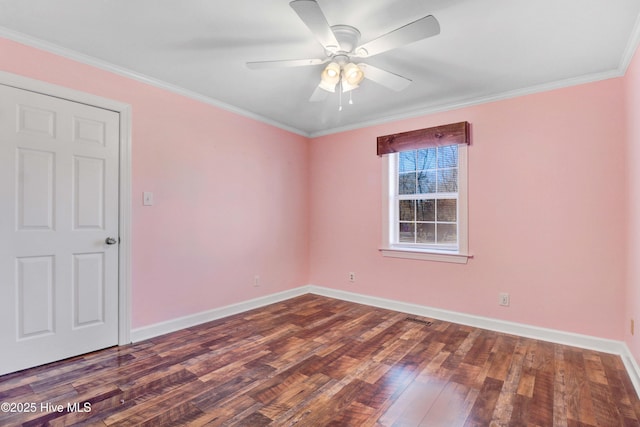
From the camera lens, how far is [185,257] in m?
3.10

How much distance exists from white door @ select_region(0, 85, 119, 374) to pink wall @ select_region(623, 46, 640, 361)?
12.8 feet

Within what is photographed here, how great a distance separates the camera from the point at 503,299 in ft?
9.98

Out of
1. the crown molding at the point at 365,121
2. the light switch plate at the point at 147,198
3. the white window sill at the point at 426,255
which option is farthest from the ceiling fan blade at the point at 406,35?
the white window sill at the point at 426,255

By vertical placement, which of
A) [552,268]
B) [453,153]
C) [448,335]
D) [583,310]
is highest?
[453,153]

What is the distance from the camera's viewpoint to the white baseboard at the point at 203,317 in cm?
280

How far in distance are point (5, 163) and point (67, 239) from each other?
2.10ft

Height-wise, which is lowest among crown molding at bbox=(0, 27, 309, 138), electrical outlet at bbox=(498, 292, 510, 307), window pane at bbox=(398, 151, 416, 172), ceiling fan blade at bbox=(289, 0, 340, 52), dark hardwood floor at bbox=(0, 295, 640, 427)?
dark hardwood floor at bbox=(0, 295, 640, 427)

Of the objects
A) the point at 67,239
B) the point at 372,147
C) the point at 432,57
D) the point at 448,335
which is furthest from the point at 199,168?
the point at 448,335

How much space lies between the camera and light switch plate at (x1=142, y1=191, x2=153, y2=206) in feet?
9.22

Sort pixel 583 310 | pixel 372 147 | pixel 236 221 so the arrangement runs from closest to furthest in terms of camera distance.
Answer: pixel 583 310 < pixel 236 221 < pixel 372 147

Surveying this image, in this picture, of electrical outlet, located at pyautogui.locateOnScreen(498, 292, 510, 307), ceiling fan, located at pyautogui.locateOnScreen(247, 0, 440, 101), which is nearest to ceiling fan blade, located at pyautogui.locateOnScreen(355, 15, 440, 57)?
ceiling fan, located at pyautogui.locateOnScreen(247, 0, 440, 101)

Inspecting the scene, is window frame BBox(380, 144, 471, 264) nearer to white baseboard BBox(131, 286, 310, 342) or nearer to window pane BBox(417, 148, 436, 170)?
window pane BBox(417, 148, 436, 170)

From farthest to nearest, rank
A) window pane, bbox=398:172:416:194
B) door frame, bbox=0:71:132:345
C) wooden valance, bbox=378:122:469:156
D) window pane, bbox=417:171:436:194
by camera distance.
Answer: window pane, bbox=398:172:416:194 < window pane, bbox=417:171:436:194 < wooden valance, bbox=378:122:469:156 < door frame, bbox=0:71:132:345

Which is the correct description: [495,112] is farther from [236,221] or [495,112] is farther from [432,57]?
[236,221]
